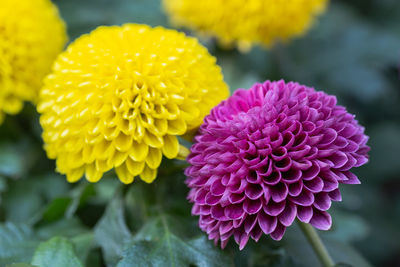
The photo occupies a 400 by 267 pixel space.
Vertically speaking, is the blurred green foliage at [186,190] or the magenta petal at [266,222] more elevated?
the magenta petal at [266,222]

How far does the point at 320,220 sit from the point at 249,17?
0.72 metres

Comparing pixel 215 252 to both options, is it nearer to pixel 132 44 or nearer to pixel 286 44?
pixel 132 44

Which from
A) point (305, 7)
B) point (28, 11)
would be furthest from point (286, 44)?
point (28, 11)

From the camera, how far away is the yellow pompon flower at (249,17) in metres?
1.24

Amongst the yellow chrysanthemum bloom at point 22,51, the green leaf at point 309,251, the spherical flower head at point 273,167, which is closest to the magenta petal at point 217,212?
the spherical flower head at point 273,167

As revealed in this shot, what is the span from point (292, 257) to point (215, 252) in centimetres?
23

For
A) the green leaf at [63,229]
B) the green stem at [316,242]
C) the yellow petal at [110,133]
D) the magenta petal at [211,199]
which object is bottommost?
the green leaf at [63,229]

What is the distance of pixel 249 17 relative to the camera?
1.25m

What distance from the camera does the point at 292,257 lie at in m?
0.93

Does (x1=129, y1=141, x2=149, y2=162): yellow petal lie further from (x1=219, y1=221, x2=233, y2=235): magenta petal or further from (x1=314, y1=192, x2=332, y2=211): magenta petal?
(x1=314, y1=192, x2=332, y2=211): magenta petal

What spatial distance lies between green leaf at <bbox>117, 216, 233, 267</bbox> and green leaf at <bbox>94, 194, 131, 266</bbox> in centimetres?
7

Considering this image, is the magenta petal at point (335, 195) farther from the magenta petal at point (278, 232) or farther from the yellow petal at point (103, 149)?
the yellow petal at point (103, 149)

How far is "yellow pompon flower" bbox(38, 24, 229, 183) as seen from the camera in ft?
2.51

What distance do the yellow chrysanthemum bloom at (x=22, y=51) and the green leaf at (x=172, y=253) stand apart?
1.59ft
